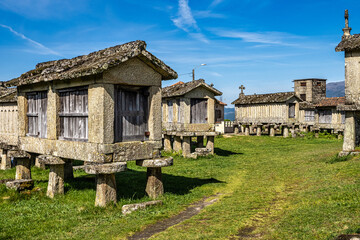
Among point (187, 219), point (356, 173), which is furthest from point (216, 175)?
point (187, 219)

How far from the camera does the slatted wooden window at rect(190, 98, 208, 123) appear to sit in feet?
63.3

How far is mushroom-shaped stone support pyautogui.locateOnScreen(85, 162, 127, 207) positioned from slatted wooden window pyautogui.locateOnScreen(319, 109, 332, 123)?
27196 mm

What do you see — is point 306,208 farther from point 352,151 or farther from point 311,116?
point 311,116

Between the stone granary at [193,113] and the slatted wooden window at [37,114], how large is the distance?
913 centimetres

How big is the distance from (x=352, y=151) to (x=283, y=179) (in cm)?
469

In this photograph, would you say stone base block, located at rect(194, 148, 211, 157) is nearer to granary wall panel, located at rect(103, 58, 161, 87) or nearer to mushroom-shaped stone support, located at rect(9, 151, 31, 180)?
mushroom-shaped stone support, located at rect(9, 151, 31, 180)

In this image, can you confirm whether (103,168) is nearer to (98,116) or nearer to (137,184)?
(98,116)

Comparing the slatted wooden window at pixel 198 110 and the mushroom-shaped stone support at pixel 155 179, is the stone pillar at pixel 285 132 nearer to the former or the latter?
the slatted wooden window at pixel 198 110

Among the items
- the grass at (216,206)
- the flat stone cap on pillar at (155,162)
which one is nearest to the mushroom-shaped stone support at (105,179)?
the grass at (216,206)

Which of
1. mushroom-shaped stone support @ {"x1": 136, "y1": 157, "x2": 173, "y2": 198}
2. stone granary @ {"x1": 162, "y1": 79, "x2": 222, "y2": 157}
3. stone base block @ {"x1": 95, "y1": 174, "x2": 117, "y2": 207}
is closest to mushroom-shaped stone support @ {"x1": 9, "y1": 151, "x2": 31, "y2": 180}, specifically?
stone base block @ {"x1": 95, "y1": 174, "x2": 117, "y2": 207}

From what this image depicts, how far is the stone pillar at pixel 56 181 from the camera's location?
9.91 meters

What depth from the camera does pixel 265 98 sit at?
109 ft

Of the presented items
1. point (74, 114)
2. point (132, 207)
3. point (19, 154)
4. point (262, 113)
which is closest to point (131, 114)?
point (74, 114)

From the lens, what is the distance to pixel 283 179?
12.2 m
